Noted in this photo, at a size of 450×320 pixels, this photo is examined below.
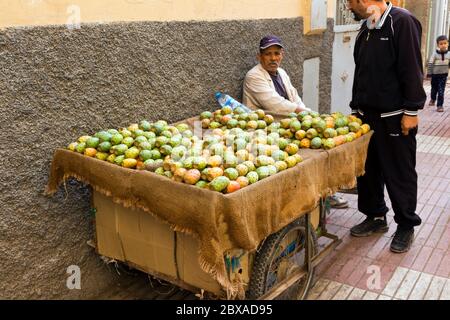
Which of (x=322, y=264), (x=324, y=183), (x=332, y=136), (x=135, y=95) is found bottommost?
(x=322, y=264)

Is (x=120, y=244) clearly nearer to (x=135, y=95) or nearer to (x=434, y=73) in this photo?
(x=135, y=95)

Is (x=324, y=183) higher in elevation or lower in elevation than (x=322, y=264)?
higher

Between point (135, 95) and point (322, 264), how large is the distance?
85.2 inches

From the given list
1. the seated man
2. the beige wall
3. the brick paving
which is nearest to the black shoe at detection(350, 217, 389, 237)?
the brick paving

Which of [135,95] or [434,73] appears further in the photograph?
[434,73]

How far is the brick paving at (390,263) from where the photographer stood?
12.4 ft

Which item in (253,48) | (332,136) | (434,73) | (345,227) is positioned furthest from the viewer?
(434,73)

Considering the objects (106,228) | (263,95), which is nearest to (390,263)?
(263,95)

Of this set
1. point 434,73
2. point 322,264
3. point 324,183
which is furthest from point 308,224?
point 434,73

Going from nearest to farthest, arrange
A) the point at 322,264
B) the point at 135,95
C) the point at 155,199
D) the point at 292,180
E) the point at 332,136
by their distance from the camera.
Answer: the point at 155,199
the point at 292,180
the point at 332,136
the point at 135,95
the point at 322,264

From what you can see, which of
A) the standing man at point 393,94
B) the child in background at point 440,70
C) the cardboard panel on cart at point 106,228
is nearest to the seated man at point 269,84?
the standing man at point 393,94

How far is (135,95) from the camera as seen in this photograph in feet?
12.7

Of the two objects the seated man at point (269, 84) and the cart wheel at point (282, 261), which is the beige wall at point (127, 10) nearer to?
the seated man at point (269, 84)

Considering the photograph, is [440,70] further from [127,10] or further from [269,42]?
[127,10]
